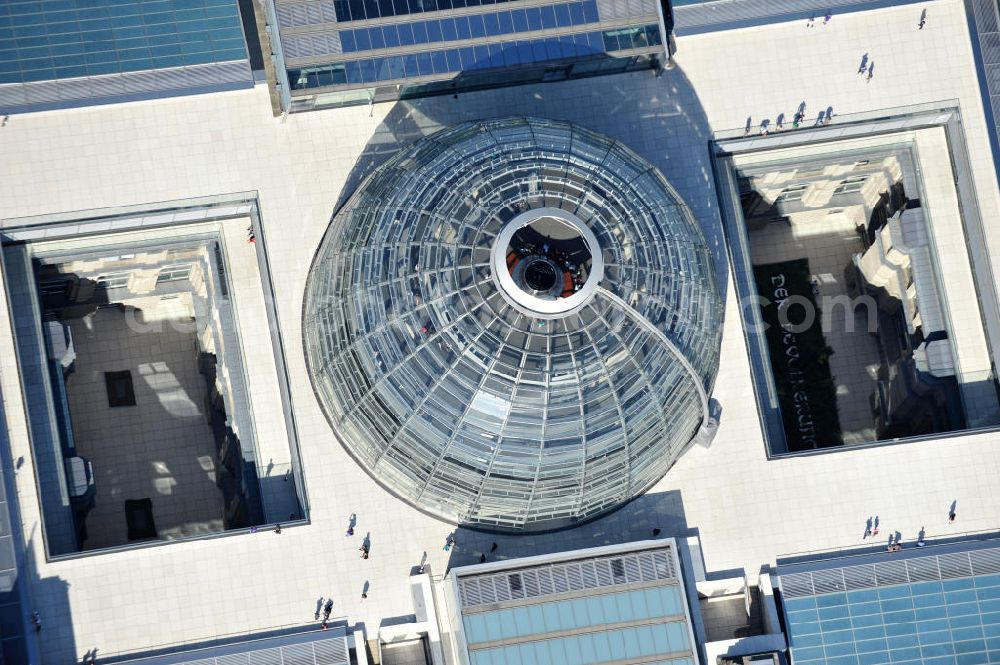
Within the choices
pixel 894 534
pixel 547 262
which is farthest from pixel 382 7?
pixel 894 534

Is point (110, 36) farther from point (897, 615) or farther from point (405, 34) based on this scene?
point (897, 615)

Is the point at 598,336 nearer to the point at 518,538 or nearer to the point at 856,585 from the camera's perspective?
the point at 518,538

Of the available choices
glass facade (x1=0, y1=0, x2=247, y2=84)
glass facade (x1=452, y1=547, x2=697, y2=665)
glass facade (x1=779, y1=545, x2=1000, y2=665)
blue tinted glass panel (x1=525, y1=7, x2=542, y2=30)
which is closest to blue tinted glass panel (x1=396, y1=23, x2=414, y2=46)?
blue tinted glass panel (x1=525, y1=7, x2=542, y2=30)

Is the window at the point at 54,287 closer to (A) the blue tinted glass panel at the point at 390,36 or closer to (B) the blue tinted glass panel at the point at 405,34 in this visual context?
(A) the blue tinted glass panel at the point at 390,36

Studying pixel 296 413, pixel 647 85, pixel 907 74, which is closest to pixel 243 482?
pixel 296 413

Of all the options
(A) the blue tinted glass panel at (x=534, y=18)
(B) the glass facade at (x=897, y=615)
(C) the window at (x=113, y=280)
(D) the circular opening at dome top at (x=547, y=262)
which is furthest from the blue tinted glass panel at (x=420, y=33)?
(B) the glass facade at (x=897, y=615)

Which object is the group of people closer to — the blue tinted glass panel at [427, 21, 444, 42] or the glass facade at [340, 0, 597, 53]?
the glass facade at [340, 0, 597, 53]
